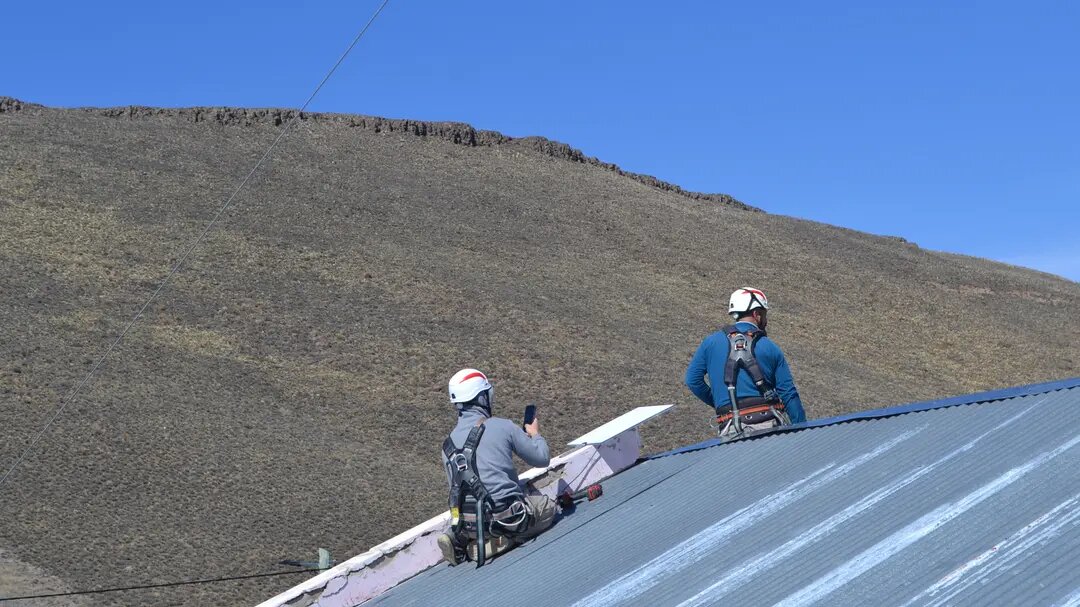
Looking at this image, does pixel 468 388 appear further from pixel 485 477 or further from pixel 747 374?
pixel 747 374

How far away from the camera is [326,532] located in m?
20.5

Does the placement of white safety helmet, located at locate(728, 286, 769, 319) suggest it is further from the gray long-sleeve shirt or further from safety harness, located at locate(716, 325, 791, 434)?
the gray long-sleeve shirt

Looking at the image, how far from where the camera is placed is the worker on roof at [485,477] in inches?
305

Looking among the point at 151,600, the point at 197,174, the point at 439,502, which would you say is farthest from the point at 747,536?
the point at 197,174

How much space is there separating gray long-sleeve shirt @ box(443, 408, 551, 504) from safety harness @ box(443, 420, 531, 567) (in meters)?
0.05

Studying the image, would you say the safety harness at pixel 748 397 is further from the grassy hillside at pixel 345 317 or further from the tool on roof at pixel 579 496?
the grassy hillside at pixel 345 317

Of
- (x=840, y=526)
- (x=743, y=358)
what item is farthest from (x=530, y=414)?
(x=840, y=526)

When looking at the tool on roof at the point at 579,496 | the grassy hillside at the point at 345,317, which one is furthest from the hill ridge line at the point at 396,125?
the tool on roof at the point at 579,496

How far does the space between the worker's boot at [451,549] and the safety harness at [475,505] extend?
163 mm

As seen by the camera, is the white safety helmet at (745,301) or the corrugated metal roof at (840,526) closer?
the corrugated metal roof at (840,526)

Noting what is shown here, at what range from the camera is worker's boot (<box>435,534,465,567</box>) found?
8203 mm

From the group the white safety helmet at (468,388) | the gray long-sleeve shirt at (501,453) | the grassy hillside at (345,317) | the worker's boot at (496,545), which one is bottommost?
the worker's boot at (496,545)

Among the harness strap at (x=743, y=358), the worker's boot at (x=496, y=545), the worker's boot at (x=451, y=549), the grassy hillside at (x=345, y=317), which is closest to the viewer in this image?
the worker's boot at (x=496, y=545)

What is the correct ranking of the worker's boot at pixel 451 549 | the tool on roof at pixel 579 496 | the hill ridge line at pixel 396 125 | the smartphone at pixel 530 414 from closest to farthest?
1. the smartphone at pixel 530 414
2. the worker's boot at pixel 451 549
3. the tool on roof at pixel 579 496
4. the hill ridge line at pixel 396 125
